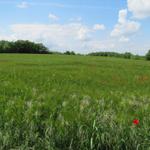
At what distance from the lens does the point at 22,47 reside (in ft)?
313

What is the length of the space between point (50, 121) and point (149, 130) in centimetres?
174

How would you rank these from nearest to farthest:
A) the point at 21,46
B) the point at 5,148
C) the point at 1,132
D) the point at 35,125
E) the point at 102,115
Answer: the point at 5,148 < the point at 1,132 < the point at 35,125 < the point at 102,115 < the point at 21,46

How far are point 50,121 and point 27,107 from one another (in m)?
1.72

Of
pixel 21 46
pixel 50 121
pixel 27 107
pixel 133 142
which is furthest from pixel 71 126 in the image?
pixel 21 46

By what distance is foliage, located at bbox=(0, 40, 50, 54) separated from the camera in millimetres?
92637

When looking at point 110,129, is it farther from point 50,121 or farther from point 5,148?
point 5,148

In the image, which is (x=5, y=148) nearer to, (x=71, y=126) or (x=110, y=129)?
(x=71, y=126)

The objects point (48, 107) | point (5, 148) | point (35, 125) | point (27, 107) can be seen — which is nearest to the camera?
point (5, 148)

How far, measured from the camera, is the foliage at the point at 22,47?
9264 cm

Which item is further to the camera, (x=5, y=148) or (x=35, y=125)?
(x=35, y=125)

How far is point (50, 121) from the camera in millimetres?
→ 6859

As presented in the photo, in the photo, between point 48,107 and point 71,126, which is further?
point 48,107

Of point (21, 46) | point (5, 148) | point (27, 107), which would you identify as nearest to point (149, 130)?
point (5, 148)

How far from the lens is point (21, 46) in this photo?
9500cm
